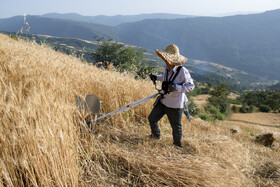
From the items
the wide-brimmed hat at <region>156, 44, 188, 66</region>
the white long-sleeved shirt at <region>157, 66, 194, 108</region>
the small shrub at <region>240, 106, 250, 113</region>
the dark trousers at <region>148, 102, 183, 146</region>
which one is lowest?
the small shrub at <region>240, 106, 250, 113</region>

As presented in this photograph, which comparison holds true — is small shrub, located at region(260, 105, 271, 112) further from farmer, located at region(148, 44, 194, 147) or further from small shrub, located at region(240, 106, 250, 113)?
farmer, located at region(148, 44, 194, 147)

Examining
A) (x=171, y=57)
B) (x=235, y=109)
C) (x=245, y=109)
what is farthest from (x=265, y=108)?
(x=171, y=57)

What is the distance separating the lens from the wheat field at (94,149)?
1.33 metres

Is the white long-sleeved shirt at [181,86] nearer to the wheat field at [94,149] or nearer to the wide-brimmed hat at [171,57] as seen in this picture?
the wide-brimmed hat at [171,57]

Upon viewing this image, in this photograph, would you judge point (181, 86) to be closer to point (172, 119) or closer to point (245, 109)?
point (172, 119)

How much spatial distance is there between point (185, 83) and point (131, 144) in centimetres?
115

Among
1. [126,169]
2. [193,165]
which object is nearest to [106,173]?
[126,169]

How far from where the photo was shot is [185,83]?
2602 millimetres

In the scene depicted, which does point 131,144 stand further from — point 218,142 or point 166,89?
point 218,142

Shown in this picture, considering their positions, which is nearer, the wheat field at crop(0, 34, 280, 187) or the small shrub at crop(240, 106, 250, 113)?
the wheat field at crop(0, 34, 280, 187)

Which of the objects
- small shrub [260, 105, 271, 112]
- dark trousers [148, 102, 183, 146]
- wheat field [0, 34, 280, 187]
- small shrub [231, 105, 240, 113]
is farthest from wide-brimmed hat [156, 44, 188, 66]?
small shrub [260, 105, 271, 112]

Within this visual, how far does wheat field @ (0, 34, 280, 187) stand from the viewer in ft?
4.35

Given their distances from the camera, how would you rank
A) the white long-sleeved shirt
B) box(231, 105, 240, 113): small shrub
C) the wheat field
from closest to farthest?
the wheat field → the white long-sleeved shirt → box(231, 105, 240, 113): small shrub

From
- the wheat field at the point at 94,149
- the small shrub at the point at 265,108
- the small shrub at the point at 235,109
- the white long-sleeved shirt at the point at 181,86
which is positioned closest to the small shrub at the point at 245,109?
the small shrub at the point at 235,109
